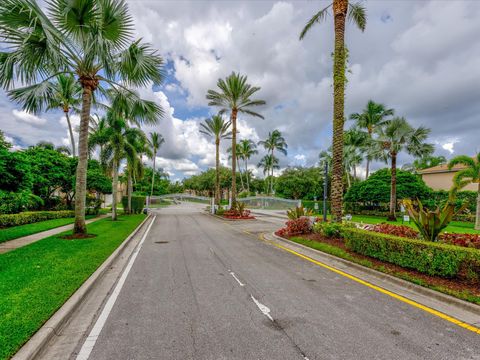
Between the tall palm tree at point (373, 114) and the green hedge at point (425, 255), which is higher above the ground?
the tall palm tree at point (373, 114)

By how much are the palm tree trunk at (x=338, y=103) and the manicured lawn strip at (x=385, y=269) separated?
1.71 meters

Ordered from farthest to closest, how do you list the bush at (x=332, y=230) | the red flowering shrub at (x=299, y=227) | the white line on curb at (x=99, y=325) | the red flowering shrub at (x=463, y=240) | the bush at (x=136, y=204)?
the bush at (x=136, y=204) < the red flowering shrub at (x=299, y=227) < the bush at (x=332, y=230) < the red flowering shrub at (x=463, y=240) < the white line on curb at (x=99, y=325)

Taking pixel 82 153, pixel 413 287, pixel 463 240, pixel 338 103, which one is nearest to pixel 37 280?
pixel 82 153

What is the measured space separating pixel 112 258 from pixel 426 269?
836cm

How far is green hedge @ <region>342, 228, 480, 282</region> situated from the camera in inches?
210

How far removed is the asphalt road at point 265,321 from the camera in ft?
10.5

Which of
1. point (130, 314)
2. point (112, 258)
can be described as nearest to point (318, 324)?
point (130, 314)

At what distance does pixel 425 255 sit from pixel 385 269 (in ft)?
3.23

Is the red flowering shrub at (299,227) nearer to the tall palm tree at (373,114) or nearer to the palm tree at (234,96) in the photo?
the palm tree at (234,96)

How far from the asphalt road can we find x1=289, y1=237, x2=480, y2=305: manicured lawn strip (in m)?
1.06

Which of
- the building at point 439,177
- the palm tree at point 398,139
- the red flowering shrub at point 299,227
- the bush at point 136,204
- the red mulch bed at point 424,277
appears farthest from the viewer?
the building at point 439,177

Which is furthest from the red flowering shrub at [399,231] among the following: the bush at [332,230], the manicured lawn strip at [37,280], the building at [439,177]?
the building at [439,177]

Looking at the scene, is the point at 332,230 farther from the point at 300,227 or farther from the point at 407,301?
the point at 407,301

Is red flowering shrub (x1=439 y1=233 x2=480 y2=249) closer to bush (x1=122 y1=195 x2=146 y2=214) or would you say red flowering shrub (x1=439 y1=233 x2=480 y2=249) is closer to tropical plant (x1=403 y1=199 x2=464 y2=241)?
tropical plant (x1=403 y1=199 x2=464 y2=241)
